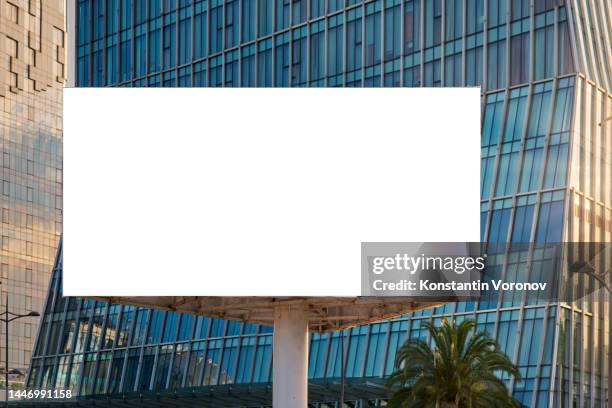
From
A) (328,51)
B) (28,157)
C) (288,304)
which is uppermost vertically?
(328,51)

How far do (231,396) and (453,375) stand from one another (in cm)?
1667

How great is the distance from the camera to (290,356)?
3672 centimetres

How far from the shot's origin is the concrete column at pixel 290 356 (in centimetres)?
3628

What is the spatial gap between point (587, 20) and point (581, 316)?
15043 mm

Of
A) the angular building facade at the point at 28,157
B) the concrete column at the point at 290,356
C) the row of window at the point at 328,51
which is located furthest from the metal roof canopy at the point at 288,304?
the angular building facade at the point at 28,157

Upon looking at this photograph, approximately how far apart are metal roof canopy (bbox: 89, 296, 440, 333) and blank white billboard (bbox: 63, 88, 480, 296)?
2.66 metres

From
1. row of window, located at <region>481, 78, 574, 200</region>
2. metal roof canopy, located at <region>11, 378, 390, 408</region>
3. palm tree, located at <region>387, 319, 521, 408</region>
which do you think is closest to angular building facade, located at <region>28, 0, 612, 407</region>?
row of window, located at <region>481, 78, 574, 200</region>

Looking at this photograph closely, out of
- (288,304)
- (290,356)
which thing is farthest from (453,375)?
(288,304)

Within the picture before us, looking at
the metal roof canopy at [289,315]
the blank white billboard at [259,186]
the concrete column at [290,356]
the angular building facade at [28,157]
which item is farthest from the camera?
the angular building facade at [28,157]

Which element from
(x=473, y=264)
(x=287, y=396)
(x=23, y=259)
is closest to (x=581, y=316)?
(x=287, y=396)

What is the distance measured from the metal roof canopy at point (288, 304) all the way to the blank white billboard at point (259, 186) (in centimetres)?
266

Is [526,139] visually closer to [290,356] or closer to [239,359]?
[239,359]

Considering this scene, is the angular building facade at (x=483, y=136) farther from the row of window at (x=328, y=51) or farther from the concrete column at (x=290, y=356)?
the concrete column at (x=290, y=356)

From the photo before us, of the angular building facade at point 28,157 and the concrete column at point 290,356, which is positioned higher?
the angular building facade at point 28,157
